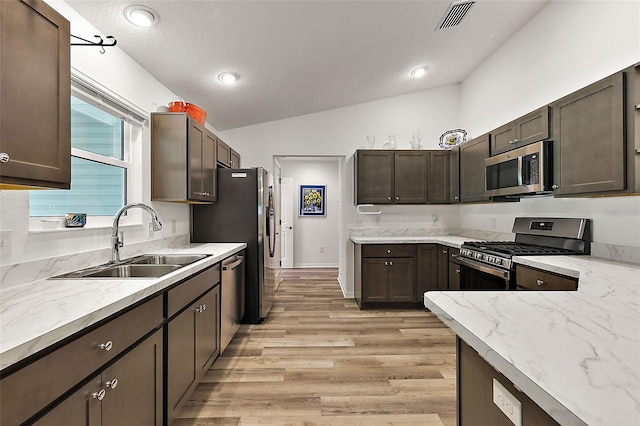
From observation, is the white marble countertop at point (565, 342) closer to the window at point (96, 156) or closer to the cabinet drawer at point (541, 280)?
the cabinet drawer at point (541, 280)

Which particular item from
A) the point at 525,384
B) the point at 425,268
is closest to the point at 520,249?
the point at 425,268

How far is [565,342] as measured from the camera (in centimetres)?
71

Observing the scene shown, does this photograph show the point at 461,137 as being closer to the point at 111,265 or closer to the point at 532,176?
the point at 532,176

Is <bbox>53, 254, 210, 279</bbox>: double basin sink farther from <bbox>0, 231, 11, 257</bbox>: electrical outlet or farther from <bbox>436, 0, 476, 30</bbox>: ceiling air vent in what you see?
<bbox>436, 0, 476, 30</bbox>: ceiling air vent

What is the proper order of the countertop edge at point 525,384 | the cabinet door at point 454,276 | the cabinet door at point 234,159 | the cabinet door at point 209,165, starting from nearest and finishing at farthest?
the countertop edge at point 525,384, the cabinet door at point 209,165, the cabinet door at point 454,276, the cabinet door at point 234,159

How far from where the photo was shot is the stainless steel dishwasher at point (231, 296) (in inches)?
102

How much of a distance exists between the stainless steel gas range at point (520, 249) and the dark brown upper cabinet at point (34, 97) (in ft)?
9.03

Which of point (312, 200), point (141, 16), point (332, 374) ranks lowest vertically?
point (332, 374)

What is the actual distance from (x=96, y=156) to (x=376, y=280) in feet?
10.2

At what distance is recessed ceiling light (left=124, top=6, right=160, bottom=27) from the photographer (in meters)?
1.82

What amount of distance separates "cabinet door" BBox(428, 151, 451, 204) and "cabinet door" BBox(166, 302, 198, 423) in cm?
328

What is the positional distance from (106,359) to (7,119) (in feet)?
2.97

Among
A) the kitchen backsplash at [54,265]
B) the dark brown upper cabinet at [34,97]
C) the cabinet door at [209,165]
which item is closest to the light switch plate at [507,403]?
the dark brown upper cabinet at [34,97]

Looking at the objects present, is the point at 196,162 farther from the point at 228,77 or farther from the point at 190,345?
the point at 190,345
